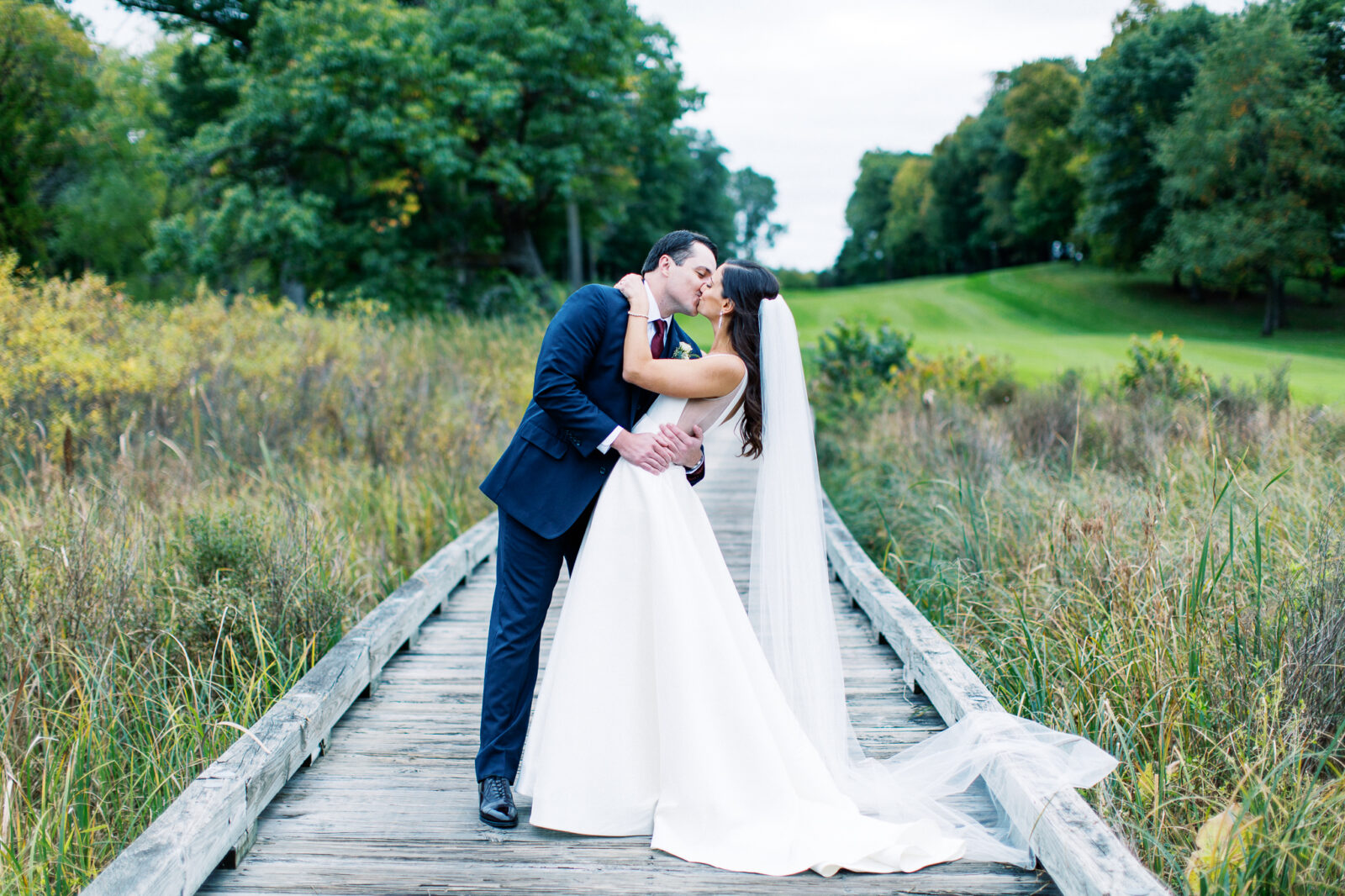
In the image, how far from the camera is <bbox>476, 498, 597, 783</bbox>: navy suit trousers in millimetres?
2891

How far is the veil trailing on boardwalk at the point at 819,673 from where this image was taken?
110 inches

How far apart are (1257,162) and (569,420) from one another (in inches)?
796

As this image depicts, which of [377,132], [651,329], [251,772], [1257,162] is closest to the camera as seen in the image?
[251,772]

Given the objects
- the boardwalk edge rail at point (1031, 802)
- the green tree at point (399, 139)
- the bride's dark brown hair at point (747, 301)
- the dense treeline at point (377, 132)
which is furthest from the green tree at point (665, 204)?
the bride's dark brown hair at point (747, 301)

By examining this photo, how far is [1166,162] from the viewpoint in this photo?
2545cm

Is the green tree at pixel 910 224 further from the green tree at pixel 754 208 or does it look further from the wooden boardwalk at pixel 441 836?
the wooden boardwalk at pixel 441 836

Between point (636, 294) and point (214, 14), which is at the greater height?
point (214, 14)

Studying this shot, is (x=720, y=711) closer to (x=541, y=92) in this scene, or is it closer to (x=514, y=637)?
(x=514, y=637)

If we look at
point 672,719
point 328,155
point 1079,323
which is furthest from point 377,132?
point 1079,323

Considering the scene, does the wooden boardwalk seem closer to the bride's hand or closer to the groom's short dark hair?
the bride's hand

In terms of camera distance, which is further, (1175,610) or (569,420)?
(1175,610)

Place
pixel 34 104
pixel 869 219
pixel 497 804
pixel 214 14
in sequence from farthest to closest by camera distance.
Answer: pixel 869 219 → pixel 34 104 → pixel 214 14 → pixel 497 804

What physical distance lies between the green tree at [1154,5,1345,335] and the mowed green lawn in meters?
1.28

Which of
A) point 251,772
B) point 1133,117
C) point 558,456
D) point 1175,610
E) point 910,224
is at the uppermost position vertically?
point 910,224
